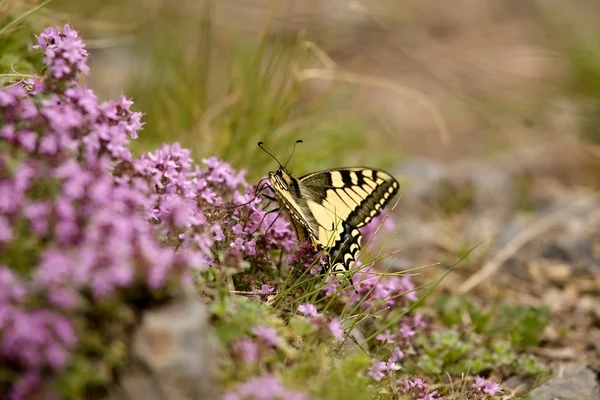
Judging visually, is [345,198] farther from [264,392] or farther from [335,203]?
[264,392]

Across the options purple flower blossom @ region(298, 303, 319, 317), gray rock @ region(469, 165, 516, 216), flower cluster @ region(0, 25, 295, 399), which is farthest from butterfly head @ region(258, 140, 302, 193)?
gray rock @ region(469, 165, 516, 216)

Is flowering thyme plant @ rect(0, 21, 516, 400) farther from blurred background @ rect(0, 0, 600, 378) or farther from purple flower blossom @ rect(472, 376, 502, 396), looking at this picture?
blurred background @ rect(0, 0, 600, 378)

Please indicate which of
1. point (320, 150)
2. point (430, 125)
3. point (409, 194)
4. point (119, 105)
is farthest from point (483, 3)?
point (119, 105)

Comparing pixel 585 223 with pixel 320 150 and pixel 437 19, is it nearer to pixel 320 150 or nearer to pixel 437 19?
pixel 320 150

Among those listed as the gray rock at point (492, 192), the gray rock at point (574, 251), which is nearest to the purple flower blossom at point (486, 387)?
the gray rock at point (574, 251)

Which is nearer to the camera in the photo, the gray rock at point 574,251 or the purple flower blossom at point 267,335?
the purple flower blossom at point 267,335

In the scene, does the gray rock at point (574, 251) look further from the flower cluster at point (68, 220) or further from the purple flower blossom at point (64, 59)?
the purple flower blossom at point (64, 59)

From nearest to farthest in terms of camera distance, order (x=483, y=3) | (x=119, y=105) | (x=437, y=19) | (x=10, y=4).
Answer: (x=119, y=105), (x=10, y=4), (x=437, y=19), (x=483, y=3)
